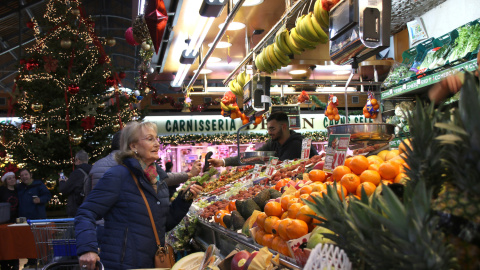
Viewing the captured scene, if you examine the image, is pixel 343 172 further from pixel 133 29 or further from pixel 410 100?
pixel 133 29

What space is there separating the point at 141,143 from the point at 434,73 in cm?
306

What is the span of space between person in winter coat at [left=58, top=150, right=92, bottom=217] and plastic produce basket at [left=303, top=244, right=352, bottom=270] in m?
6.18

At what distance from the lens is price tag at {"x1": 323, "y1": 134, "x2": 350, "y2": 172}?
2527 millimetres

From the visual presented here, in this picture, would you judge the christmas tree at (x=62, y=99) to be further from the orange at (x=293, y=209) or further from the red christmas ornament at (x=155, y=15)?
the orange at (x=293, y=209)

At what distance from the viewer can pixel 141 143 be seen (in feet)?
9.50

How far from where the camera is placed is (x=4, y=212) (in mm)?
6941

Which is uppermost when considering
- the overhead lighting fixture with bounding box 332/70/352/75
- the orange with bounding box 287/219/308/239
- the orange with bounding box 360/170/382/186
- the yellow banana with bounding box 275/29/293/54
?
the overhead lighting fixture with bounding box 332/70/352/75

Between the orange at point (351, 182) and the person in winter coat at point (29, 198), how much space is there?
6.72 metres

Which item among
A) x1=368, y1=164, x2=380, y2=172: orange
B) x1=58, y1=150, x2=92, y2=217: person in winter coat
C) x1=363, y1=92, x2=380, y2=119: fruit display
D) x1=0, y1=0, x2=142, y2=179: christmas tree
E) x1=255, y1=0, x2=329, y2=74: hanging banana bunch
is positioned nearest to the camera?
x1=368, y1=164, x2=380, y2=172: orange

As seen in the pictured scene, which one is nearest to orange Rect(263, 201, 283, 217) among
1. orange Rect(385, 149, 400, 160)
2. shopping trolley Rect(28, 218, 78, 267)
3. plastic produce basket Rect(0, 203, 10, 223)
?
orange Rect(385, 149, 400, 160)

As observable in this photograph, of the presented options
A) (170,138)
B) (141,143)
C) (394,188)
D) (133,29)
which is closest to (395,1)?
(133,29)

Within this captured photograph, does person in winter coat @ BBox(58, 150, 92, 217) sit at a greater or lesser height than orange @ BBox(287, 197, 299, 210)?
lesser

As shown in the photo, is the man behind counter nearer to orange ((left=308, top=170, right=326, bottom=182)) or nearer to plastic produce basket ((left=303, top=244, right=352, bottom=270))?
orange ((left=308, top=170, right=326, bottom=182))

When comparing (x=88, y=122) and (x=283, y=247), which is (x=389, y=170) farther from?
(x=88, y=122)
